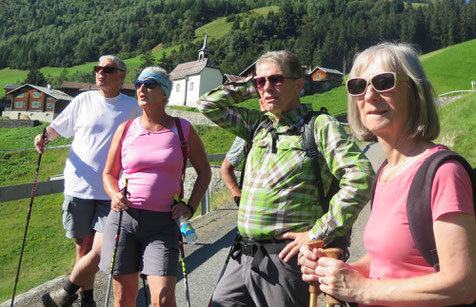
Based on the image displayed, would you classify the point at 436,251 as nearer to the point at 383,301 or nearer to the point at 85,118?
the point at 383,301

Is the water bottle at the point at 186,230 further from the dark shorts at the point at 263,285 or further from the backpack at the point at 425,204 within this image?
the backpack at the point at 425,204

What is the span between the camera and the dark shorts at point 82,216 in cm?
404

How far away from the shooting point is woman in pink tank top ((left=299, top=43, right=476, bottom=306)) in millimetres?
1298

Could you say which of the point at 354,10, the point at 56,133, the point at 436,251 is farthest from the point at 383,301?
the point at 354,10

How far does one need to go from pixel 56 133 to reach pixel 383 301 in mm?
3979

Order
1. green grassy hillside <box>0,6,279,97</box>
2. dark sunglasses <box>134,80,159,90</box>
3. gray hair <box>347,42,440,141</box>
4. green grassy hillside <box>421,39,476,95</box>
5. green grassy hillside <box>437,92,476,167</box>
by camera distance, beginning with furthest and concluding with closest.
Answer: green grassy hillside <box>0,6,279,97</box>
green grassy hillside <box>421,39,476,95</box>
green grassy hillside <box>437,92,476,167</box>
dark sunglasses <box>134,80,159,90</box>
gray hair <box>347,42,440,141</box>

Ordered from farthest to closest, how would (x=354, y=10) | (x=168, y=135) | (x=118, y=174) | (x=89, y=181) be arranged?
1. (x=354, y=10)
2. (x=89, y=181)
3. (x=118, y=174)
4. (x=168, y=135)

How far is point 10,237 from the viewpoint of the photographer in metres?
15.1

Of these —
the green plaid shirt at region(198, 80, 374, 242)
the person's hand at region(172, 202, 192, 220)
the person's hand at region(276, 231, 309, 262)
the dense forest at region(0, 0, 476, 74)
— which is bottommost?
the person's hand at region(172, 202, 192, 220)

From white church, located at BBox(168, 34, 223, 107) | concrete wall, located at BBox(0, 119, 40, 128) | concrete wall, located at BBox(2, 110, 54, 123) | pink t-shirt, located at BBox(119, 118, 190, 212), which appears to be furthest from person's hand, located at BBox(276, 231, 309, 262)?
concrete wall, located at BBox(2, 110, 54, 123)

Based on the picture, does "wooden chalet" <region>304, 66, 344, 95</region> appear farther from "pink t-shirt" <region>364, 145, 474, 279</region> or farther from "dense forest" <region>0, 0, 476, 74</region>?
"pink t-shirt" <region>364, 145, 474, 279</region>

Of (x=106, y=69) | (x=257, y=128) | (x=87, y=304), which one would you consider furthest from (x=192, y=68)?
(x=257, y=128)

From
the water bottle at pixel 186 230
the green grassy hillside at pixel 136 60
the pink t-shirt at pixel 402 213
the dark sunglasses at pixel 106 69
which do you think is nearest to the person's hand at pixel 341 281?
the pink t-shirt at pixel 402 213

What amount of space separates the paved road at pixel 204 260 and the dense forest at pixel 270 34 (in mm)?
68042
